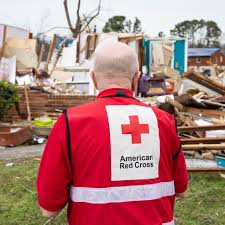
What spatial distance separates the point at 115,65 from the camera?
2020mm

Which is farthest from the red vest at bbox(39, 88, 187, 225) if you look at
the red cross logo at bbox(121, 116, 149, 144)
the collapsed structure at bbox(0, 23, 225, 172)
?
the collapsed structure at bbox(0, 23, 225, 172)

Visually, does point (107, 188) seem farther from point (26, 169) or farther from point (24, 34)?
point (24, 34)

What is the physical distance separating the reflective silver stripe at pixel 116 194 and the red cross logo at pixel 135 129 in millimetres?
234

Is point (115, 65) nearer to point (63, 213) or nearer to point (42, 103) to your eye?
point (63, 213)

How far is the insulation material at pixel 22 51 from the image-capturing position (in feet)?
58.6

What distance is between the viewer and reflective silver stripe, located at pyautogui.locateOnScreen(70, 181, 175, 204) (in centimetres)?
→ 200

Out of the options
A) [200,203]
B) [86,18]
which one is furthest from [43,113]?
[86,18]

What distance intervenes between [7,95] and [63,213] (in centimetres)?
610

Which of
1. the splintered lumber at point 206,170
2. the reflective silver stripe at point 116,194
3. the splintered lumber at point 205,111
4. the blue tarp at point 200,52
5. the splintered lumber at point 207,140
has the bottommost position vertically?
the splintered lumber at point 206,170

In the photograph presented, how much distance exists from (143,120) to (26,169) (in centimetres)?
498

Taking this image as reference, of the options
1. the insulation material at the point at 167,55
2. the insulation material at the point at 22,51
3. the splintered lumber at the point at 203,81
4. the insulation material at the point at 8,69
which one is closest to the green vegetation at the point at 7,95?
the splintered lumber at the point at 203,81

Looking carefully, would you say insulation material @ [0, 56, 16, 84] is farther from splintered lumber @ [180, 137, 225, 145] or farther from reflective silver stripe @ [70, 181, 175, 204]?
reflective silver stripe @ [70, 181, 175, 204]

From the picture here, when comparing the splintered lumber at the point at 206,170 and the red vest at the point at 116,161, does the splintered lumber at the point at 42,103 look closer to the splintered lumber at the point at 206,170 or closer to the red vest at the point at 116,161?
the splintered lumber at the point at 206,170

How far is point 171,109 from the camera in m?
9.20
